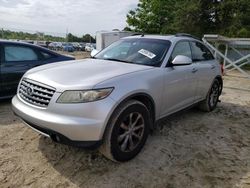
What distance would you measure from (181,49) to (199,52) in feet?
3.11

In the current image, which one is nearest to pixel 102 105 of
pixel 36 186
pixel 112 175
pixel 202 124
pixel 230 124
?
pixel 112 175

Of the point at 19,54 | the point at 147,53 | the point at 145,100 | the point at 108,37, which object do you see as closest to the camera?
the point at 145,100

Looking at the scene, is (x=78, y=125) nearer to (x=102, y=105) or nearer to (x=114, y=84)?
(x=102, y=105)

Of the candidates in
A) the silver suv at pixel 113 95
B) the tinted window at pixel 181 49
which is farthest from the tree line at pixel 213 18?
the silver suv at pixel 113 95

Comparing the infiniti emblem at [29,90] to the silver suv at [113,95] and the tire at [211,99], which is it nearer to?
the silver suv at [113,95]

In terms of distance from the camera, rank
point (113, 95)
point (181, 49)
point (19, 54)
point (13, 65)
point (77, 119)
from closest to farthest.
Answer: point (77, 119), point (113, 95), point (181, 49), point (13, 65), point (19, 54)

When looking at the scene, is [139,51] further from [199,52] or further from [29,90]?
[29,90]

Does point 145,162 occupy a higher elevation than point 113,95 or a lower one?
lower

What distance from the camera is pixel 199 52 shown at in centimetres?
545

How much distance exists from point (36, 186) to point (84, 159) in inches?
29.1

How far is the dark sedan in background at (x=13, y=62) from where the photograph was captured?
222 inches

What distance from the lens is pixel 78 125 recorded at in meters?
2.91

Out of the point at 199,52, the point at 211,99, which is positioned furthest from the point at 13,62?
the point at 211,99

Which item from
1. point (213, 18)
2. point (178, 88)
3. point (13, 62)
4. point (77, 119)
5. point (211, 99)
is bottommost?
point (211, 99)
